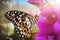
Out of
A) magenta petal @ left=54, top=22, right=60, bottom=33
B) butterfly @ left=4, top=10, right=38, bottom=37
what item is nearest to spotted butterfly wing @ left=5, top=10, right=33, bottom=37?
butterfly @ left=4, top=10, right=38, bottom=37

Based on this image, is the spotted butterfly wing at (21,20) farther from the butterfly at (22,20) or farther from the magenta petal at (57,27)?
the magenta petal at (57,27)

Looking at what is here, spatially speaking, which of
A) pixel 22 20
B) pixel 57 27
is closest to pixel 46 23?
pixel 57 27

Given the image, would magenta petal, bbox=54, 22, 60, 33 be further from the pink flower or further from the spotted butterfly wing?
the spotted butterfly wing

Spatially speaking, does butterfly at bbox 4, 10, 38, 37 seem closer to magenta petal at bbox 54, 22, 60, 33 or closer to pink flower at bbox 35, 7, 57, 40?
pink flower at bbox 35, 7, 57, 40

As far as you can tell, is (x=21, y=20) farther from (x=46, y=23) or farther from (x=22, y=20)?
A: (x=46, y=23)

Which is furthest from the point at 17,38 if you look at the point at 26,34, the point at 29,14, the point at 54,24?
the point at 54,24

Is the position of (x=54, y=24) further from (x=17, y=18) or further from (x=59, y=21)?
(x=17, y=18)

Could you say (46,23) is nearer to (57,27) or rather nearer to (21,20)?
(57,27)

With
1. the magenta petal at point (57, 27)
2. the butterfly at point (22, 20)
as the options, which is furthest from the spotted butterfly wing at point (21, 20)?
the magenta petal at point (57, 27)

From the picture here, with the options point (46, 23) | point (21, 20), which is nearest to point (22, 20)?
point (21, 20)
